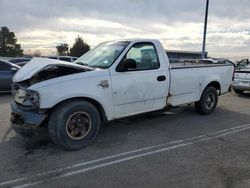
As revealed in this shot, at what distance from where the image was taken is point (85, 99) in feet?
16.4

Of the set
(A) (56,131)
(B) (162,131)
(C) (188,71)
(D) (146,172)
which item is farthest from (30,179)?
(C) (188,71)

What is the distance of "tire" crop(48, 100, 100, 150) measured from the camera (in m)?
4.68

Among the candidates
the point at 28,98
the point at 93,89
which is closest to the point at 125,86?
the point at 93,89

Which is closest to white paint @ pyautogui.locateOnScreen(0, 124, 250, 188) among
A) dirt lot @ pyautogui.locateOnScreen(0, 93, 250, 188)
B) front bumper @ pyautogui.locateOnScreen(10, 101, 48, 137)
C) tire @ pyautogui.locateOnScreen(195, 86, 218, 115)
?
dirt lot @ pyautogui.locateOnScreen(0, 93, 250, 188)

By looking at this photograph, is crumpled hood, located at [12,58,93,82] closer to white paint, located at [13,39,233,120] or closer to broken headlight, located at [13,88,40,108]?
white paint, located at [13,39,233,120]

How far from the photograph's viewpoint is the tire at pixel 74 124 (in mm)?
4680

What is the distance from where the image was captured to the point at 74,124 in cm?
490

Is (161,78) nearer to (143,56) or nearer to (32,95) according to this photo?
(143,56)

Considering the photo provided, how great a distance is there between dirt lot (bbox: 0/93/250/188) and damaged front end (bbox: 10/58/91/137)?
0.46 m

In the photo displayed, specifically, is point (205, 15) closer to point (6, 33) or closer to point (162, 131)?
point (162, 131)

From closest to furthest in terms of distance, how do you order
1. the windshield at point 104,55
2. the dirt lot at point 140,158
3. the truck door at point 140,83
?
the dirt lot at point 140,158 → the truck door at point 140,83 → the windshield at point 104,55

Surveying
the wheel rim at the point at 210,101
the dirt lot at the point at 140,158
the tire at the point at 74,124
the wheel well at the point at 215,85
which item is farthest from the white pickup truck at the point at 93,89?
the wheel well at the point at 215,85

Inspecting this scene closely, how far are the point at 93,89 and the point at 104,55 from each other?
1129mm

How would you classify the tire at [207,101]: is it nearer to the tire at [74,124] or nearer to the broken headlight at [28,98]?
the tire at [74,124]
